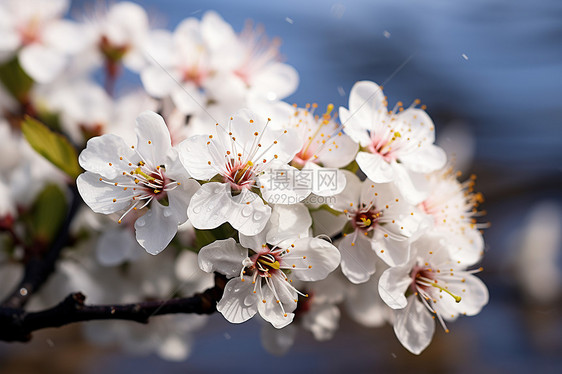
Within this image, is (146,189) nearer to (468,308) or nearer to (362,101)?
(362,101)

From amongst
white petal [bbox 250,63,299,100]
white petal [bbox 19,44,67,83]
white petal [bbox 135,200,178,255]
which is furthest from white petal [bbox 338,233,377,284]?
white petal [bbox 19,44,67,83]

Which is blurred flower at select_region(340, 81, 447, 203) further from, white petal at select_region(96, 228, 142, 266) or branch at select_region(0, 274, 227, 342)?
white petal at select_region(96, 228, 142, 266)

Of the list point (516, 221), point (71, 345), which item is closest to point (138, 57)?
point (71, 345)

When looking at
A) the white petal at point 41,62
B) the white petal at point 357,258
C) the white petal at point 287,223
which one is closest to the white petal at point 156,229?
the white petal at point 287,223

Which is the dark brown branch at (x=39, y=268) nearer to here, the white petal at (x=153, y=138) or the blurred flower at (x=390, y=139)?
the white petal at (x=153, y=138)

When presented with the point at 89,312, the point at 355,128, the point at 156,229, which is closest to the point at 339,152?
the point at 355,128
